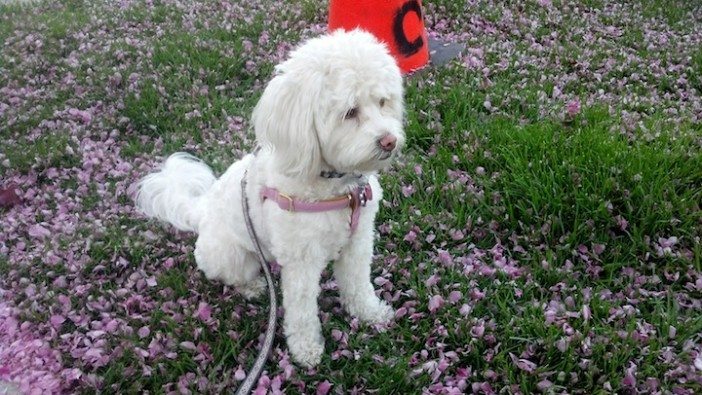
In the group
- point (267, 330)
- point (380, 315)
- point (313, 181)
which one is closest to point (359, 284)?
point (380, 315)

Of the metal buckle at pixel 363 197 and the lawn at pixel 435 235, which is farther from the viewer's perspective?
the lawn at pixel 435 235

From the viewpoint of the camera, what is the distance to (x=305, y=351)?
320 cm

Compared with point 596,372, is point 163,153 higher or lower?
higher

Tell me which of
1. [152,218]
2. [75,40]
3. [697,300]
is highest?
[75,40]

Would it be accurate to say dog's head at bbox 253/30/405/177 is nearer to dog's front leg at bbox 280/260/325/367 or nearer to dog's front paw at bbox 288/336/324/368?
Answer: dog's front leg at bbox 280/260/325/367

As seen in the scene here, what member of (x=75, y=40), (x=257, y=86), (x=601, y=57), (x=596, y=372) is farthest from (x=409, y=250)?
(x=75, y=40)

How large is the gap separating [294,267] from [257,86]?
11.4 ft

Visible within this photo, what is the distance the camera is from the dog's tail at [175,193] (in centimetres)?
395

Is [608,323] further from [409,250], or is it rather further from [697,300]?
[409,250]

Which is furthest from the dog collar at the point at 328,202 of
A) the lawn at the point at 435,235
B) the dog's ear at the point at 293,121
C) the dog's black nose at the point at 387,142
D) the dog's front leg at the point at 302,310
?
the lawn at the point at 435,235

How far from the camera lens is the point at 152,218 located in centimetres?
Answer: 426

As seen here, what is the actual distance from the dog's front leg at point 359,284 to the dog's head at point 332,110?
65cm

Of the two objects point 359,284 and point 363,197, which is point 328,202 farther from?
point 359,284

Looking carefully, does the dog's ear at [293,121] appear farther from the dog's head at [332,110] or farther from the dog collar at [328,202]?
the dog collar at [328,202]
